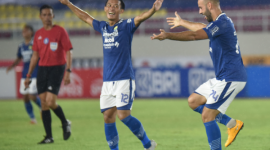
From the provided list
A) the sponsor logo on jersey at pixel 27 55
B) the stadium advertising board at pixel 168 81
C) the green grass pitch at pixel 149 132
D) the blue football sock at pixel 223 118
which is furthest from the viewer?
the stadium advertising board at pixel 168 81

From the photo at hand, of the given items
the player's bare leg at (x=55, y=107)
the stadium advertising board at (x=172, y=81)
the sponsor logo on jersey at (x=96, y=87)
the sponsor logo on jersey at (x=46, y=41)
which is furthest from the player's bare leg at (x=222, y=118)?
the sponsor logo on jersey at (x=96, y=87)

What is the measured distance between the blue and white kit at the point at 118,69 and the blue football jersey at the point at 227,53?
1.13 metres

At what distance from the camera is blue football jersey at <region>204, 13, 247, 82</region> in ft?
16.4

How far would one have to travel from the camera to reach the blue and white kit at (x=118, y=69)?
539 centimetres

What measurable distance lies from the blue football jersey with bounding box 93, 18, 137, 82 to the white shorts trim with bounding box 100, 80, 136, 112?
0.26 feet

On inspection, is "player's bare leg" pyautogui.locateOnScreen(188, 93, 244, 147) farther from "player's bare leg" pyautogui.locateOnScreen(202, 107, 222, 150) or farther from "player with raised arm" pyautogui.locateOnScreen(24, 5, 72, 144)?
"player with raised arm" pyautogui.locateOnScreen(24, 5, 72, 144)

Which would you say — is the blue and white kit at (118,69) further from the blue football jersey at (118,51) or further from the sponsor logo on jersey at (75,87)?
the sponsor logo on jersey at (75,87)

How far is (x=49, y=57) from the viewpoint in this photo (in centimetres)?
718

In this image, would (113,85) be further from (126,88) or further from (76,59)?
(76,59)

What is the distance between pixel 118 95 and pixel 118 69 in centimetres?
35

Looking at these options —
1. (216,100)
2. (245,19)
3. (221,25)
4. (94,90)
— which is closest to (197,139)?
(216,100)

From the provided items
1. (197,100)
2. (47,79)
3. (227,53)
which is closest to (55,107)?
(47,79)

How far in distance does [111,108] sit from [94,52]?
60.0 feet

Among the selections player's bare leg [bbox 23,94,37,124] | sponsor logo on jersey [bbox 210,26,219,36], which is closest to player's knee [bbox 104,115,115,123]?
sponsor logo on jersey [bbox 210,26,219,36]
